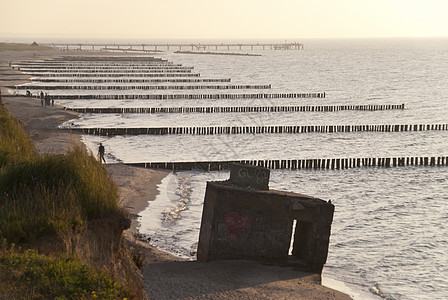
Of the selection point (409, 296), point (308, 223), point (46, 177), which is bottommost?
point (409, 296)

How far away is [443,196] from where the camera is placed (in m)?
38.2

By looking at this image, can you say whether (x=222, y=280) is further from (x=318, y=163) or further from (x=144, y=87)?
(x=144, y=87)

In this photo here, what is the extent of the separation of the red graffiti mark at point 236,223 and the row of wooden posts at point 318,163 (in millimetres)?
20801

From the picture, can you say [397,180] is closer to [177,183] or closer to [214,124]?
[177,183]

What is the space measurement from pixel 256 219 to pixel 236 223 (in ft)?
2.38

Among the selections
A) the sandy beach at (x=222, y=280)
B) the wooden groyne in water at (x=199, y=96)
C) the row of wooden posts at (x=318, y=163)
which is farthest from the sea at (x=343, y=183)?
the wooden groyne in water at (x=199, y=96)

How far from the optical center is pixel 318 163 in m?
44.3

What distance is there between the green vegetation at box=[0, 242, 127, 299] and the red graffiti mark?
9017mm

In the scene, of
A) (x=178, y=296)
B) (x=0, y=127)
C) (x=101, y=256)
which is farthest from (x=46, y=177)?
(x=0, y=127)

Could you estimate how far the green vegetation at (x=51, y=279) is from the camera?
1034 centimetres

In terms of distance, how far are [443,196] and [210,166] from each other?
16001mm

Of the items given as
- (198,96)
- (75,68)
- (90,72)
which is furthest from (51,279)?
(75,68)

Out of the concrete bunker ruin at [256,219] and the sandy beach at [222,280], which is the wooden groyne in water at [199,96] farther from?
the concrete bunker ruin at [256,219]

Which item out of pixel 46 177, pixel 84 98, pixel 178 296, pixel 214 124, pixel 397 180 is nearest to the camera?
pixel 46 177
